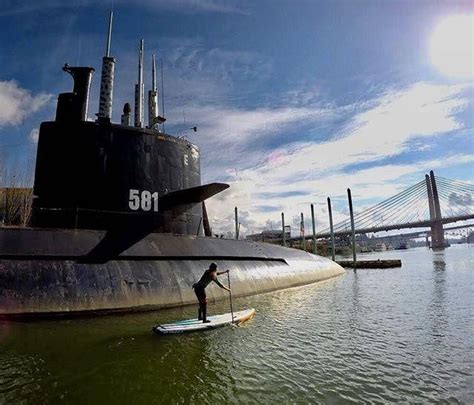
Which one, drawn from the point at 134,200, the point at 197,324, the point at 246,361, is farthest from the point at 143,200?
the point at 246,361

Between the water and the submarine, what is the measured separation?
2.26 ft

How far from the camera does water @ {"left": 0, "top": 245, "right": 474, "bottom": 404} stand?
5179 mm

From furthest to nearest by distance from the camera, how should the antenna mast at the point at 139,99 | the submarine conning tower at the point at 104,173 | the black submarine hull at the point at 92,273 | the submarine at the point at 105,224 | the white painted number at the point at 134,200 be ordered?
the antenna mast at the point at 139,99 → the white painted number at the point at 134,200 → the submarine conning tower at the point at 104,173 → the submarine at the point at 105,224 → the black submarine hull at the point at 92,273

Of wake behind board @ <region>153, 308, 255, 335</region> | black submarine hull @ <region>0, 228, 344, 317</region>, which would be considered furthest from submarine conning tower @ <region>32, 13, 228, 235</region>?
wake behind board @ <region>153, 308, 255, 335</region>

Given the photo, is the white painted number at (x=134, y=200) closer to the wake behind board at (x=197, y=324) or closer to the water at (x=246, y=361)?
the water at (x=246, y=361)

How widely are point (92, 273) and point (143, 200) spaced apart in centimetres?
290

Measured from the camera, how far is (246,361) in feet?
21.5

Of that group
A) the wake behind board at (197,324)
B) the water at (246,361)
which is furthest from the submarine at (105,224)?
the wake behind board at (197,324)

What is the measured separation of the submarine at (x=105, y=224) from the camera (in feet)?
30.5

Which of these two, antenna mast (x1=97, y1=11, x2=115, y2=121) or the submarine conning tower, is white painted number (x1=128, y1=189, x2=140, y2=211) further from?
antenna mast (x1=97, y1=11, x2=115, y2=121)

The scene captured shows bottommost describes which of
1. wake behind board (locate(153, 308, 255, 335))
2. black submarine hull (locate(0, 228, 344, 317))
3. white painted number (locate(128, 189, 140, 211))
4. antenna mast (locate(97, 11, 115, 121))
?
wake behind board (locate(153, 308, 255, 335))

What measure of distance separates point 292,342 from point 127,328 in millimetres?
3673

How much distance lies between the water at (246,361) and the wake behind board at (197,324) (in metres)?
0.17

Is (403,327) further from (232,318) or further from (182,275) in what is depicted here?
(182,275)
